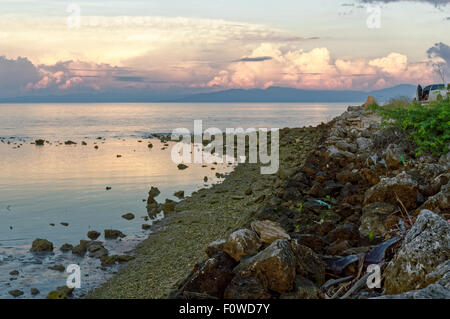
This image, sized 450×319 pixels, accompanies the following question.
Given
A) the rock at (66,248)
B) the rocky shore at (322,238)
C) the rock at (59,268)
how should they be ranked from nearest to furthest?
the rocky shore at (322,238) < the rock at (59,268) < the rock at (66,248)

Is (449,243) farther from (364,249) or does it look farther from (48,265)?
(48,265)

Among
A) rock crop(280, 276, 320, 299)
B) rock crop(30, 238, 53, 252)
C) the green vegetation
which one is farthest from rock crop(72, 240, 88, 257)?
the green vegetation

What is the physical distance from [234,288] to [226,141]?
32.3 meters

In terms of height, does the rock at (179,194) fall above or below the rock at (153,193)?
below

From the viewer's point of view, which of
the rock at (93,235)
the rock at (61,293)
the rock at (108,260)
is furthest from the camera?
the rock at (93,235)

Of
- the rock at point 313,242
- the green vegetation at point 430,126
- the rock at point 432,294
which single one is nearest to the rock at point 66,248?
the rock at point 313,242

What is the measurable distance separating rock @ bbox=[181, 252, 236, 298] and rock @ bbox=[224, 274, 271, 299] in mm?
191

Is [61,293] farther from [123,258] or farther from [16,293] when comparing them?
[123,258]

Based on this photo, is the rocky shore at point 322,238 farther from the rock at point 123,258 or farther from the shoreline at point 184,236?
the rock at point 123,258

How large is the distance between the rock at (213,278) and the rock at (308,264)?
89cm

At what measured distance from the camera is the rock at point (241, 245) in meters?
5.95

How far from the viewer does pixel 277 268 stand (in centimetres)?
507

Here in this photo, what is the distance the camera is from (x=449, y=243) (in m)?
4.63
